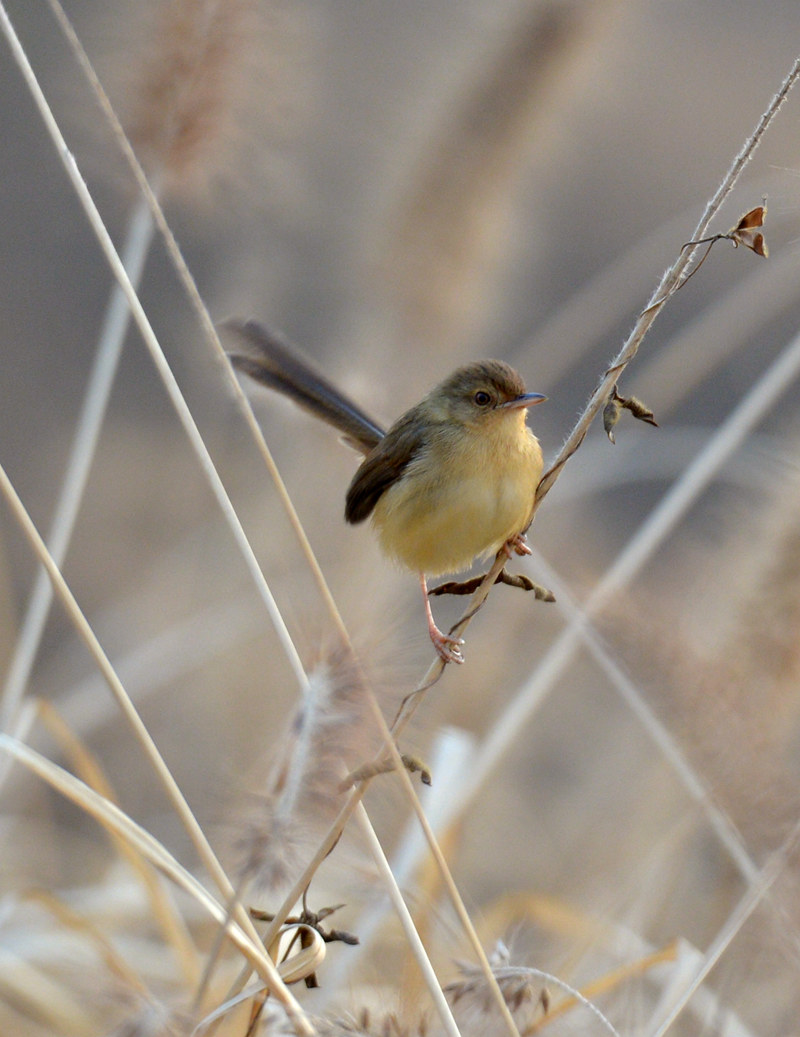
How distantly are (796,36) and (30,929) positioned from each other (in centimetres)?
1034

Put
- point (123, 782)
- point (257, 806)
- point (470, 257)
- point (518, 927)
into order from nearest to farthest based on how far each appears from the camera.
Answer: point (257, 806), point (518, 927), point (470, 257), point (123, 782)

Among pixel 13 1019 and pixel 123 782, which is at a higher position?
pixel 123 782

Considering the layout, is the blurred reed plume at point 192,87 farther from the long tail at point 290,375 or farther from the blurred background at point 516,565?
the long tail at point 290,375

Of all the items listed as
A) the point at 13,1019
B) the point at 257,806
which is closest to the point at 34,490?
the point at 13,1019

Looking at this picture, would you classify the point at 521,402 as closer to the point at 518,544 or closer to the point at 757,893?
the point at 518,544

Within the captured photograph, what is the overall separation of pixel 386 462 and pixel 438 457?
7.1 inches

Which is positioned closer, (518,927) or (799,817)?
(799,817)

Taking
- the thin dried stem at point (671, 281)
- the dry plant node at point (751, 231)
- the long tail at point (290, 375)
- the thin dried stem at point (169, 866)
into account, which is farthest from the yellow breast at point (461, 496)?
the thin dried stem at point (169, 866)

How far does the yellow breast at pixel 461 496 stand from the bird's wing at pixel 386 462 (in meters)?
0.04

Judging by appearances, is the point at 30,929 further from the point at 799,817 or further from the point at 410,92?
the point at 410,92

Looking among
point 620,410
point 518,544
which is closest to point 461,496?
point 518,544

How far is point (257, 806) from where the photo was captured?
1.75 m

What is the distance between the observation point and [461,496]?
105 inches

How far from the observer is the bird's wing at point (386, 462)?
294 cm
